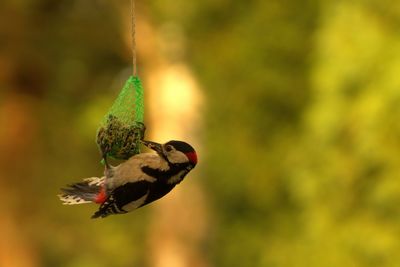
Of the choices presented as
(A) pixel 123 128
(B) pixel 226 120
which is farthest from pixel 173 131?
(A) pixel 123 128

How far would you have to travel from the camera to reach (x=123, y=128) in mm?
2006

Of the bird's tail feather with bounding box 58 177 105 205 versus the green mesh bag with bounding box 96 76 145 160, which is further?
the green mesh bag with bounding box 96 76 145 160

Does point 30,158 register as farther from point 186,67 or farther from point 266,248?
point 266,248

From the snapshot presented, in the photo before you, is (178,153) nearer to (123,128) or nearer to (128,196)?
(128,196)

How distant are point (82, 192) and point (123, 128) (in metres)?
0.24

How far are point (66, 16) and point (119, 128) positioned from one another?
17.4ft

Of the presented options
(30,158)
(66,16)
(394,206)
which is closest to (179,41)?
(66,16)

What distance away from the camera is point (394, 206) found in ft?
23.1

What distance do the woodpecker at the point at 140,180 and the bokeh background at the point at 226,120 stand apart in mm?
4767

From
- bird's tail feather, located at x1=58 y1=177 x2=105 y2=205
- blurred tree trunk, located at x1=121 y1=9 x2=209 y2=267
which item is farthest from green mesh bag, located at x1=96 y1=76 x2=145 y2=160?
blurred tree trunk, located at x1=121 y1=9 x2=209 y2=267

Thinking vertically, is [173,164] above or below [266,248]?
above

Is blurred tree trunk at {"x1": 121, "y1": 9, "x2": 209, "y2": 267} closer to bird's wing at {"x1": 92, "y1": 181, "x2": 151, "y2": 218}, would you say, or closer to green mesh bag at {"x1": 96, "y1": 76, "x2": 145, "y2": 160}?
green mesh bag at {"x1": 96, "y1": 76, "x2": 145, "y2": 160}

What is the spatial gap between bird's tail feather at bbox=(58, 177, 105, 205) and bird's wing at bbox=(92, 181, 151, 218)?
50mm

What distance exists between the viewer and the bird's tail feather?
1.79 metres
